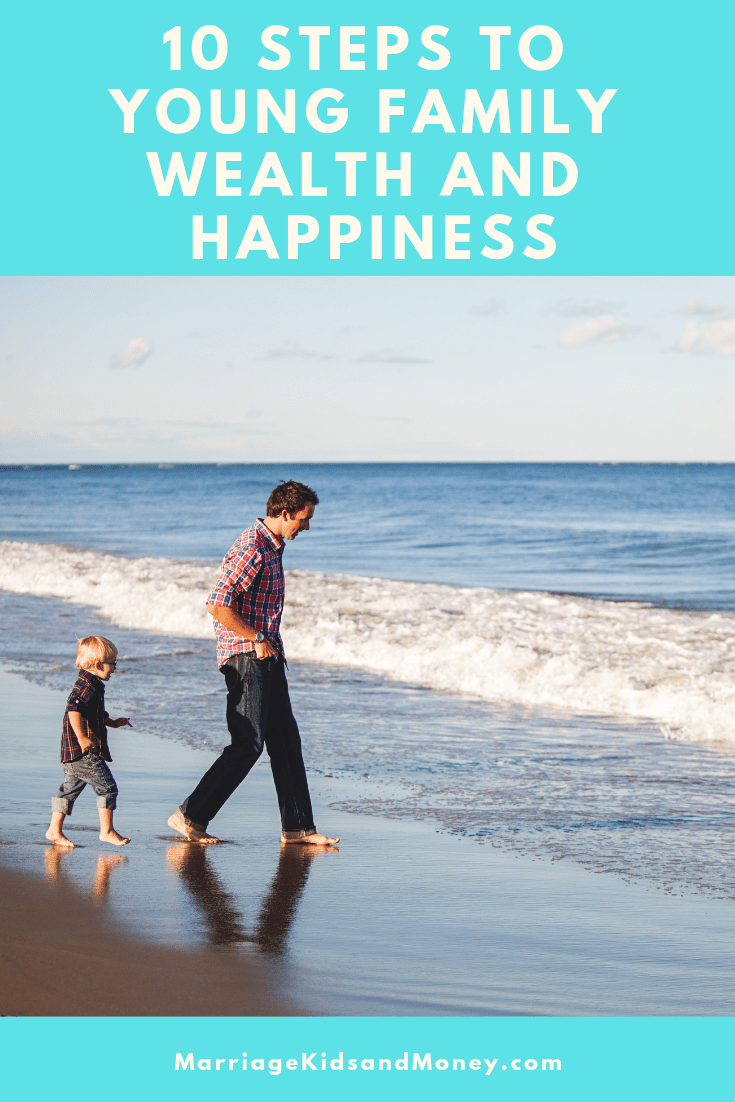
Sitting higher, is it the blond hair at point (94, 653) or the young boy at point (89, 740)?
the blond hair at point (94, 653)

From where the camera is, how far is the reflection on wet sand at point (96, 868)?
4848 mm

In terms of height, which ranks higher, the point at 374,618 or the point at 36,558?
the point at 36,558

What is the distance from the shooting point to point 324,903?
4828 millimetres

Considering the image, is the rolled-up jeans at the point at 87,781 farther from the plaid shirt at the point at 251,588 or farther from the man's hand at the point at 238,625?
the man's hand at the point at 238,625

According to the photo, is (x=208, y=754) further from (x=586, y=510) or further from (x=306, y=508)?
(x=586, y=510)

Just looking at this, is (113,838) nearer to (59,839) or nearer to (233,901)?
(59,839)

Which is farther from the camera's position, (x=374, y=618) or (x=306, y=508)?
(x=374, y=618)

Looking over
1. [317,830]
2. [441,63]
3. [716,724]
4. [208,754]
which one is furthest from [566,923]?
[441,63]

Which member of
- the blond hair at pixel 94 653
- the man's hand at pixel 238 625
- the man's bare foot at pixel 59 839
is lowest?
the man's bare foot at pixel 59 839

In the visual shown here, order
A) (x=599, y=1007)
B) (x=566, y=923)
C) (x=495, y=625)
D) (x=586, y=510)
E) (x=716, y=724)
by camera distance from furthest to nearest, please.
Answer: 1. (x=586, y=510)
2. (x=495, y=625)
3. (x=716, y=724)
4. (x=566, y=923)
5. (x=599, y=1007)

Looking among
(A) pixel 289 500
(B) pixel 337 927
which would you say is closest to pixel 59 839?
(B) pixel 337 927

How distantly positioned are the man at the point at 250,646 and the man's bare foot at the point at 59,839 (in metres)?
0.50

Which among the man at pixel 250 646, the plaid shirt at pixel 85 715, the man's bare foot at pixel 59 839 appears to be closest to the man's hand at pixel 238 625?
the man at pixel 250 646

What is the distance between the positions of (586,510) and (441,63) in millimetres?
46060
